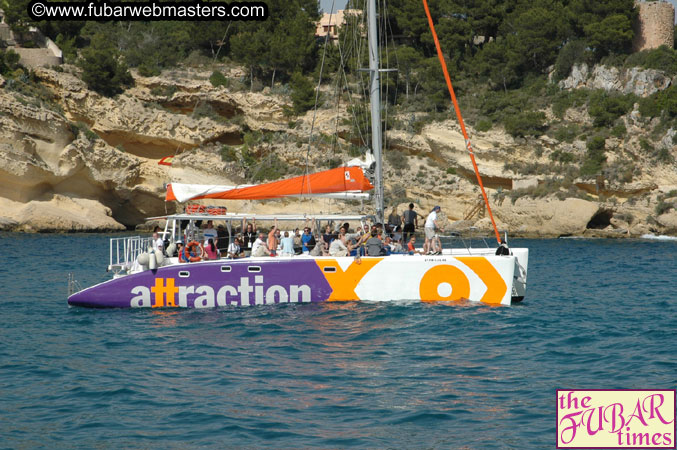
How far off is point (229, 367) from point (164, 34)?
58.3m

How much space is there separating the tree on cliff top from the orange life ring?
38330 mm

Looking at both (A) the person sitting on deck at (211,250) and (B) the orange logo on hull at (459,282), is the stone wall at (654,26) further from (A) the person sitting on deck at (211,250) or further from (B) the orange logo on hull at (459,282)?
(A) the person sitting on deck at (211,250)

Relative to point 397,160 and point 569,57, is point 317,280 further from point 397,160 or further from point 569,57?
point 569,57

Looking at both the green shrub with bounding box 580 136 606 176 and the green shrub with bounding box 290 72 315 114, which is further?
the green shrub with bounding box 290 72 315 114

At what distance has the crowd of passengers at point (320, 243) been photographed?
1756cm

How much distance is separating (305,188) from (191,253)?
128 inches

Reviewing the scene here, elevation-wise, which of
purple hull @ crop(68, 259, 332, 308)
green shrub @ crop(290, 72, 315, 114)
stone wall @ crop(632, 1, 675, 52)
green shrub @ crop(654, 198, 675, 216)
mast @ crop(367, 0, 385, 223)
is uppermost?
stone wall @ crop(632, 1, 675, 52)

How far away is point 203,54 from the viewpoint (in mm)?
64688

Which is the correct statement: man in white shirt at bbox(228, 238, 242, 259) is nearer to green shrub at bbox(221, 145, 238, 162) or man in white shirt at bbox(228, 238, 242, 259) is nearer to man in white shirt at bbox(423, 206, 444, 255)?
man in white shirt at bbox(423, 206, 444, 255)

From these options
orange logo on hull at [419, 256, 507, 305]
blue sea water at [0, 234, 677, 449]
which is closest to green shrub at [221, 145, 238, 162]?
blue sea water at [0, 234, 677, 449]

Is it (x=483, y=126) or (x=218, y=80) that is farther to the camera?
(x=218, y=80)

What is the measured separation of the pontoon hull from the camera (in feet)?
56.0

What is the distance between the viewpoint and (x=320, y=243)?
58.2ft

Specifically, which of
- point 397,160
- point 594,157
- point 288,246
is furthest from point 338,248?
point 594,157
